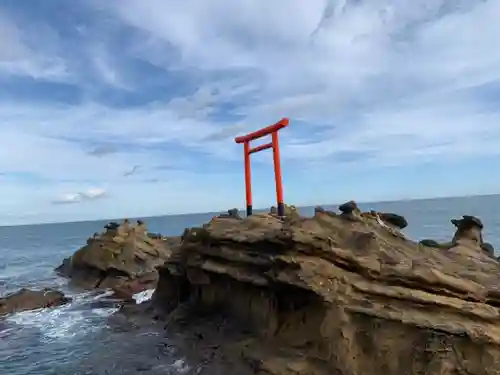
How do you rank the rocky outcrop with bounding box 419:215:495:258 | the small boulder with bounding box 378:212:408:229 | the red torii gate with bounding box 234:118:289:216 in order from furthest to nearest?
the red torii gate with bounding box 234:118:289:216 → the small boulder with bounding box 378:212:408:229 → the rocky outcrop with bounding box 419:215:495:258

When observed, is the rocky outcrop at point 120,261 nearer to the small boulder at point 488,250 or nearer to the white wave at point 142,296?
the white wave at point 142,296

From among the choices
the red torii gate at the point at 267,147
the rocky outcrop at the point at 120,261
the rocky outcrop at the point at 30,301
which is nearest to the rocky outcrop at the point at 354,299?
the red torii gate at the point at 267,147

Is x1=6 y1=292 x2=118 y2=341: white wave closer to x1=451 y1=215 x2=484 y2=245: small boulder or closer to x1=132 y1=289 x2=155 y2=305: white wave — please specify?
x1=132 y1=289 x2=155 y2=305: white wave

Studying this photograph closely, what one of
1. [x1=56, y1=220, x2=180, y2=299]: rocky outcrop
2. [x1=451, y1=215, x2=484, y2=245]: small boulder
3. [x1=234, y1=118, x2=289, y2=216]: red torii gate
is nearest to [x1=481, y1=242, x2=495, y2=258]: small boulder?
[x1=451, y1=215, x2=484, y2=245]: small boulder

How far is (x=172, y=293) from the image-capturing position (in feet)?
88.7

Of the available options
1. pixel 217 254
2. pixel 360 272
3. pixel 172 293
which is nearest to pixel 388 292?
pixel 360 272

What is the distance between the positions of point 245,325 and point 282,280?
13.6 ft

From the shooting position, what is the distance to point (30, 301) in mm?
33625

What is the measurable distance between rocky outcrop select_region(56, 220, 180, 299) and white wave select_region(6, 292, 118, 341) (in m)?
4.41

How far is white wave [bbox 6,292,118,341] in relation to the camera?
84.9 ft

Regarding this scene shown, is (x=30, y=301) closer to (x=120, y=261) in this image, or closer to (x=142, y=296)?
(x=142, y=296)

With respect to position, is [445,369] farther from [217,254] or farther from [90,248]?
[90,248]

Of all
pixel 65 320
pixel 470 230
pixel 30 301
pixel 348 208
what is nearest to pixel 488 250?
pixel 470 230

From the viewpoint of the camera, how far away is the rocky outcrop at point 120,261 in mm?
38856
